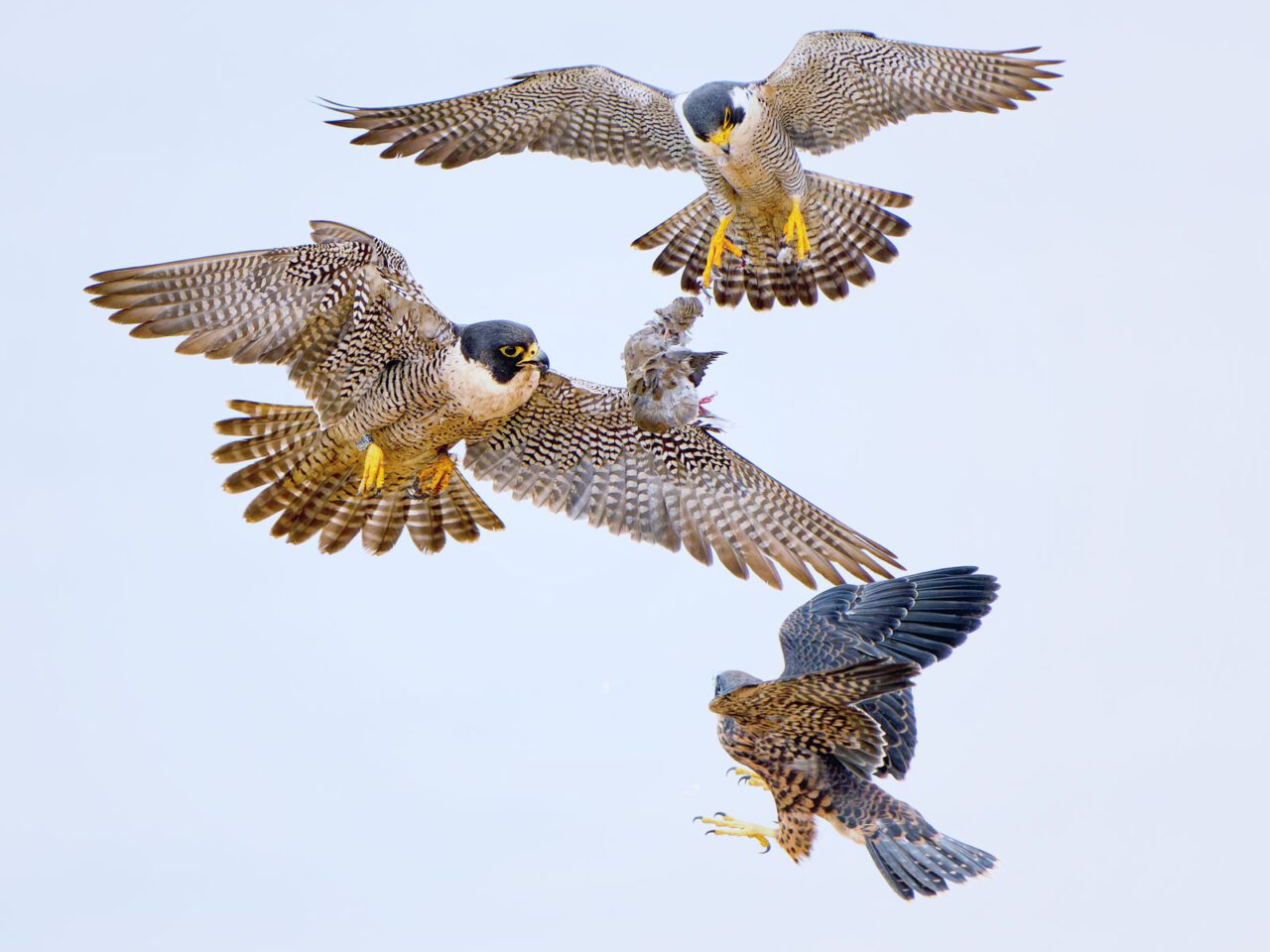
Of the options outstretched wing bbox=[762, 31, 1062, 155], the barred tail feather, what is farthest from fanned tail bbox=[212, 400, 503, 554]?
outstretched wing bbox=[762, 31, 1062, 155]

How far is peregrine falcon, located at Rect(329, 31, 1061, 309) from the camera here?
1075 centimetres

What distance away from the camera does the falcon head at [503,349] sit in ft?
29.3

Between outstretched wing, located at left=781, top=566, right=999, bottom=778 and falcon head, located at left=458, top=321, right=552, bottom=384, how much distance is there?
1968 millimetres

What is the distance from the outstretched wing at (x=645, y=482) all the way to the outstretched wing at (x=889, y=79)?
229 centimetres

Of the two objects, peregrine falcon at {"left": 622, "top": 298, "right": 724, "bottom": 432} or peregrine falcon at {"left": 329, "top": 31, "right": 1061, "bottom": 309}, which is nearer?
peregrine falcon at {"left": 622, "top": 298, "right": 724, "bottom": 432}

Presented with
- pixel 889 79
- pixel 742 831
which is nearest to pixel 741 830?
pixel 742 831

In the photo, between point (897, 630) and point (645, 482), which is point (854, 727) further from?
point (645, 482)

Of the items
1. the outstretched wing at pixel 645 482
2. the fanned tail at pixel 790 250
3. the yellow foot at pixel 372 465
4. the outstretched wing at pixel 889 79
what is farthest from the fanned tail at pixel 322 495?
the outstretched wing at pixel 889 79

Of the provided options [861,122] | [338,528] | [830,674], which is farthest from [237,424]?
[861,122]

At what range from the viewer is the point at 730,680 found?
934 cm

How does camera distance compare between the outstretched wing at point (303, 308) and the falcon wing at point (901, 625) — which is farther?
the falcon wing at point (901, 625)

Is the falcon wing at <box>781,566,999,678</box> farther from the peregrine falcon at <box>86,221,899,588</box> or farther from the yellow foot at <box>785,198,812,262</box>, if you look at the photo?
the yellow foot at <box>785,198,812,262</box>

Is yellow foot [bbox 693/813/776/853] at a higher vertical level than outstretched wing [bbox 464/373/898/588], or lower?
lower

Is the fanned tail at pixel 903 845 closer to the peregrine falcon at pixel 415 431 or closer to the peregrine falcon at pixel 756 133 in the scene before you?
the peregrine falcon at pixel 415 431
